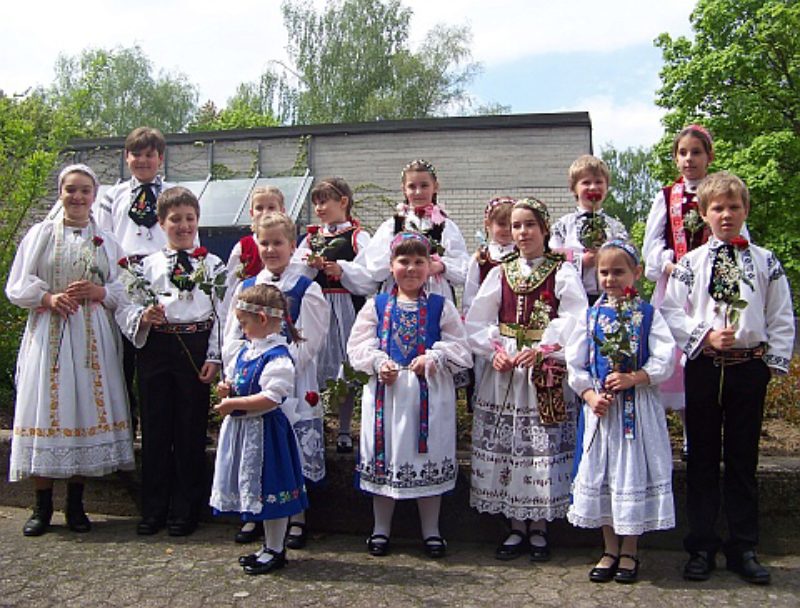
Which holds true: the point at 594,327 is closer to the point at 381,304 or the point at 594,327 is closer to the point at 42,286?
the point at 381,304

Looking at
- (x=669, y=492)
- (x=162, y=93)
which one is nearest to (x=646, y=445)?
(x=669, y=492)

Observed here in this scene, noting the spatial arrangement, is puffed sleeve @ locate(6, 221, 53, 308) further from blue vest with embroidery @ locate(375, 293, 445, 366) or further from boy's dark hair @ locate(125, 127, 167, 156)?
blue vest with embroidery @ locate(375, 293, 445, 366)

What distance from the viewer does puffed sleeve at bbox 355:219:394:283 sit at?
540 cm

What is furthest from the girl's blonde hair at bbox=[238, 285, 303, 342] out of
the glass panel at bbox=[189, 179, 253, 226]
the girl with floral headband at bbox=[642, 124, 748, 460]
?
the glass panel at bbox=[189, 179, 253, 226]

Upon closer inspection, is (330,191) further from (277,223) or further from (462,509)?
(462,509)

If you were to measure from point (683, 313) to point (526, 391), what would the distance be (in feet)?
3.16

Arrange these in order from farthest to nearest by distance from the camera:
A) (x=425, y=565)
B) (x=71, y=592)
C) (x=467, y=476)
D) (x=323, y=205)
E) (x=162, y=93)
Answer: (x=162, y=93)
(x=323, y=205)
(x=467, y=476)
(x=425, y=565)
(x=71, y=592)

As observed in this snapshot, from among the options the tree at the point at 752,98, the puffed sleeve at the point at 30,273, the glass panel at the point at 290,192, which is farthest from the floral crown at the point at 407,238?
the tree at the point at 752,98

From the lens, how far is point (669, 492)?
4.32 meters

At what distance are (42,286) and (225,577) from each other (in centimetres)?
225

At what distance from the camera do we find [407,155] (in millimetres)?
17578

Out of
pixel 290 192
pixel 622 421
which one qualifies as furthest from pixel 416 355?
pixel 290 192

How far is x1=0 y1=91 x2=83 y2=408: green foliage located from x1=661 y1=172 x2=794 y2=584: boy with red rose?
5.27 m

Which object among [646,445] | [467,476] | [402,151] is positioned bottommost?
[467,476]
